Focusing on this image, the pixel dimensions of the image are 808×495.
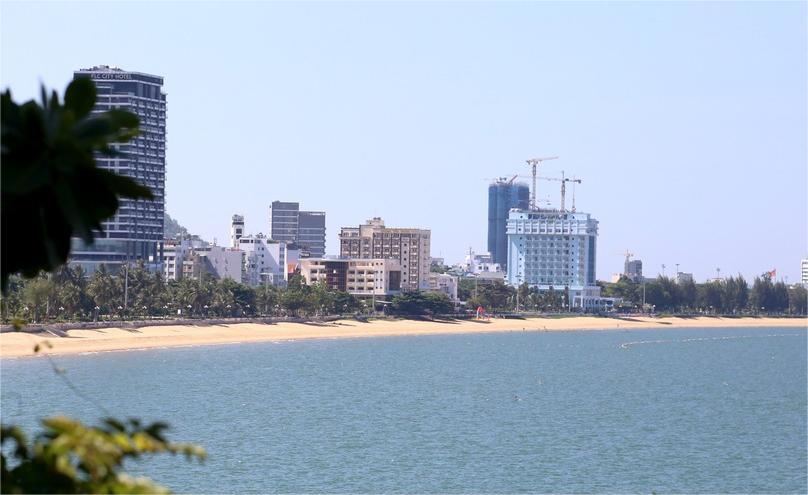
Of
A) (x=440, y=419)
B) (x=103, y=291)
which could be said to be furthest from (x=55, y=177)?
(x=103, y=291)

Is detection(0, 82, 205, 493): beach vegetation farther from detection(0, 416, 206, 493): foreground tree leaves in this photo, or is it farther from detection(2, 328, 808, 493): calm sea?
detection(2, 328, 808, 493): calm sea

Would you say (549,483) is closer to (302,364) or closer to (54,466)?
(54,466)

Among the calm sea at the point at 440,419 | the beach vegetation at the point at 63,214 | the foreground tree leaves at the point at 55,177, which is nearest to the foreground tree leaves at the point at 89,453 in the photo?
the beach vegetation at the point at 63,214

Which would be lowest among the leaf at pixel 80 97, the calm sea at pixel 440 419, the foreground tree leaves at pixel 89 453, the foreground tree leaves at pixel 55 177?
the calm sea at pixel 440 419

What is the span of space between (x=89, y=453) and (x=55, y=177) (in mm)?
2102

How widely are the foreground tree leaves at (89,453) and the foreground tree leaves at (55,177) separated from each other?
1418mm

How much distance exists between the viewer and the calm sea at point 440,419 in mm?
70062

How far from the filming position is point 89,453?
9.59m

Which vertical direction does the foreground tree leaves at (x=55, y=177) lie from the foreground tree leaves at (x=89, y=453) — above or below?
above

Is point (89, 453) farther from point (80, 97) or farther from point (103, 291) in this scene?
point (103, 291)

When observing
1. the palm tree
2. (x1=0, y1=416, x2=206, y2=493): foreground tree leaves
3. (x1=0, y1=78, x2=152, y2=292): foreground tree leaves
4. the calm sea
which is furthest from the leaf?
the palm tree

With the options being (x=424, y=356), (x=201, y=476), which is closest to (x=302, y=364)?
(x=424, y=356)

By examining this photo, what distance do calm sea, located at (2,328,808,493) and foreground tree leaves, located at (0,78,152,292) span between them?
5316 centimetres

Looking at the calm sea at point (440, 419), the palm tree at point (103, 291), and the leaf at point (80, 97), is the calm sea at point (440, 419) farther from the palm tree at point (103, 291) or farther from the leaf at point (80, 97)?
the leaf at point (80, 97)
